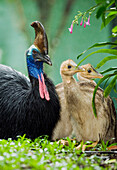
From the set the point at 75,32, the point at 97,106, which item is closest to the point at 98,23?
the point at 75,32

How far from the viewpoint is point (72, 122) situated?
2.50 m

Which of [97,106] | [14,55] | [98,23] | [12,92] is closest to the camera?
[97,106]

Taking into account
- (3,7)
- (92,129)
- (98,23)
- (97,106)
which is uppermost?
(3,7)

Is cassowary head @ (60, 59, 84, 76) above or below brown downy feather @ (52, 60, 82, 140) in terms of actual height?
above

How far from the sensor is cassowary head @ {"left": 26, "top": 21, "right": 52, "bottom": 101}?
247cm

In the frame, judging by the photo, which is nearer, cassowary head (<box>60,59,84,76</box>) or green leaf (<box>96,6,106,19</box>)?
green leaf (<box>96,6,106,19</box>)

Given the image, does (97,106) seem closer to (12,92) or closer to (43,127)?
(43,127)

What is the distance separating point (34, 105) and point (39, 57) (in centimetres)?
→ 46

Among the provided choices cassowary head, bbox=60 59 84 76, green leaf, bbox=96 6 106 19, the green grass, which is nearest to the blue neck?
cassowary head, bbox=60 59 84 76

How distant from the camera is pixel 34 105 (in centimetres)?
247

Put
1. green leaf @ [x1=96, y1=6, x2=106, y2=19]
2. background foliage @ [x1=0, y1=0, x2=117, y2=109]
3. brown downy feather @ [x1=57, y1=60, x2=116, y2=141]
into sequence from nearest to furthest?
green leaf @ [x1=96, y1=6, x2=106, y2=19], brown downy feather @ [x1=57, y1=60, x2=116, y2=141], background foliage @ [x1=0, y1=0, x2=117, y2=109]

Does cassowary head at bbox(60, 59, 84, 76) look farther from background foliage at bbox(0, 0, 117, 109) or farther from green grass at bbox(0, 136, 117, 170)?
background foliage at bbox(0, 0, 117, 109)

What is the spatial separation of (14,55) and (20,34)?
1.07 feet

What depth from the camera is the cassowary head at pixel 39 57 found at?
2471mm
